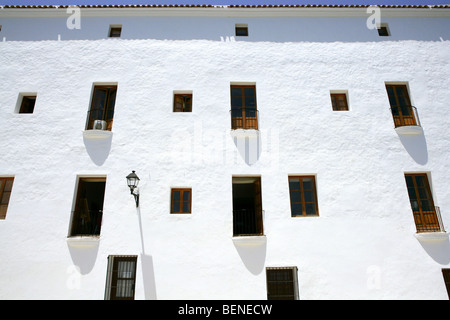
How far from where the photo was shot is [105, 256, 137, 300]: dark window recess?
7.45 metres

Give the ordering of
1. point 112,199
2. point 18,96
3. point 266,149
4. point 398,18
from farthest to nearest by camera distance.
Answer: point 398,18
point 18,96
point 266,149
point 112,199

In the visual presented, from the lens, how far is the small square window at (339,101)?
9.40 meters

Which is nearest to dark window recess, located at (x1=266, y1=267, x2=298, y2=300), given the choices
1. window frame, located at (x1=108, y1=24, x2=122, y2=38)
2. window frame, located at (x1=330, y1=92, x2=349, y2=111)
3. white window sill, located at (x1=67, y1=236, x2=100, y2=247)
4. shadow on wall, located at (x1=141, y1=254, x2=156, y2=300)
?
shadow on wall, located at (x1=141, y1=254, x2=156, y2=300)

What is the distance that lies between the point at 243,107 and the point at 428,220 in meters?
6.18

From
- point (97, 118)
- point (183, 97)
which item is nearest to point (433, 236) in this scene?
point (183, 97)

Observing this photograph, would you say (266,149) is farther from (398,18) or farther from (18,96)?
(18,96)

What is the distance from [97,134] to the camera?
28.2ft

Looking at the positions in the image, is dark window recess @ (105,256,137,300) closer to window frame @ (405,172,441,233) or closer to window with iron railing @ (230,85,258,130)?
window with iron railing @ (230,85,258,130)

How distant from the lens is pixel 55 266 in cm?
749

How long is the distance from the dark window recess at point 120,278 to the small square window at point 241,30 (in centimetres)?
811

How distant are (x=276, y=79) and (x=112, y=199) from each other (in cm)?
622

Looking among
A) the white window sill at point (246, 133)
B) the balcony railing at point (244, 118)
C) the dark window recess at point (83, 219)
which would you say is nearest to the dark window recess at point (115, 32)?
the balcony railing at point (244, 118)
